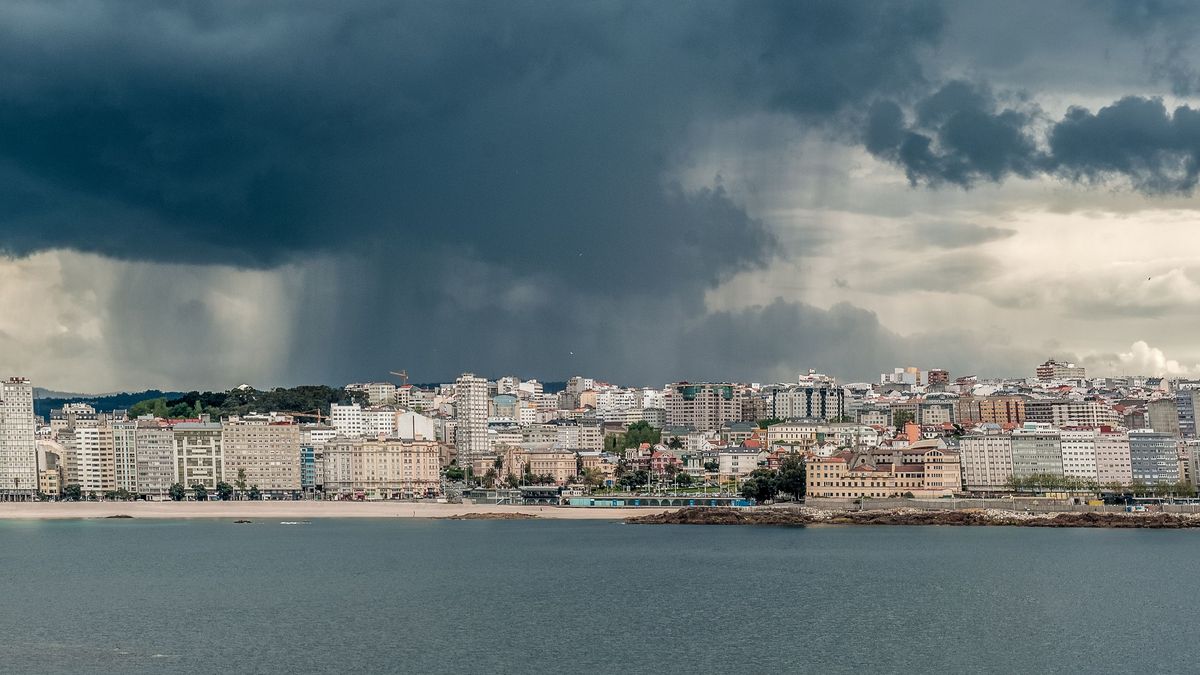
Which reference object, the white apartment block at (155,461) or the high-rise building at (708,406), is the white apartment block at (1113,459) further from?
the high-rise building at (708,406)

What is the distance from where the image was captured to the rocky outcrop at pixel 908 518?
83375 mm

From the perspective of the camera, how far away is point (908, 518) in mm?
88938

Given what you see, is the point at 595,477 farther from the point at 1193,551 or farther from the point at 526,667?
the point at 526,667

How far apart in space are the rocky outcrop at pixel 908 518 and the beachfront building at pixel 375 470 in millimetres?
32357

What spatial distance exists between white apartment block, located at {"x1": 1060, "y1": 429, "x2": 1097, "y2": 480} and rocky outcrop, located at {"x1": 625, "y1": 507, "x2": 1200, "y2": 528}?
1961 centimetres

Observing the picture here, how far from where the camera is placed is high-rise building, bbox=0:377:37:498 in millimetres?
124188

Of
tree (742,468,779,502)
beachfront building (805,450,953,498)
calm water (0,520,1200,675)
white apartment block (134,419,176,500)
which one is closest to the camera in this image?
calm water (0,520,1200,675)

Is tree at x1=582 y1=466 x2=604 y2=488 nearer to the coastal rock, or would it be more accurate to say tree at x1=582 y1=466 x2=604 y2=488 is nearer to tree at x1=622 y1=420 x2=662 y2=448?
the coastal rock

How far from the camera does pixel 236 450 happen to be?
125 meters

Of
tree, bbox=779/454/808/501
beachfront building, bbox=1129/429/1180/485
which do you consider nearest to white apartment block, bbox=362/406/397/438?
tree, bbox=779/454/808/501

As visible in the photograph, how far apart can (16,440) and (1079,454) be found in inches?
3108

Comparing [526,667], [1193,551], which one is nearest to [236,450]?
[1193,551]

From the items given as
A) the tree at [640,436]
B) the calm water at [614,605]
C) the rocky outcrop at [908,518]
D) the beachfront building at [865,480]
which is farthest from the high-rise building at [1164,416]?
the calm water at [614,605]

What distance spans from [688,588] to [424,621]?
11.2m
